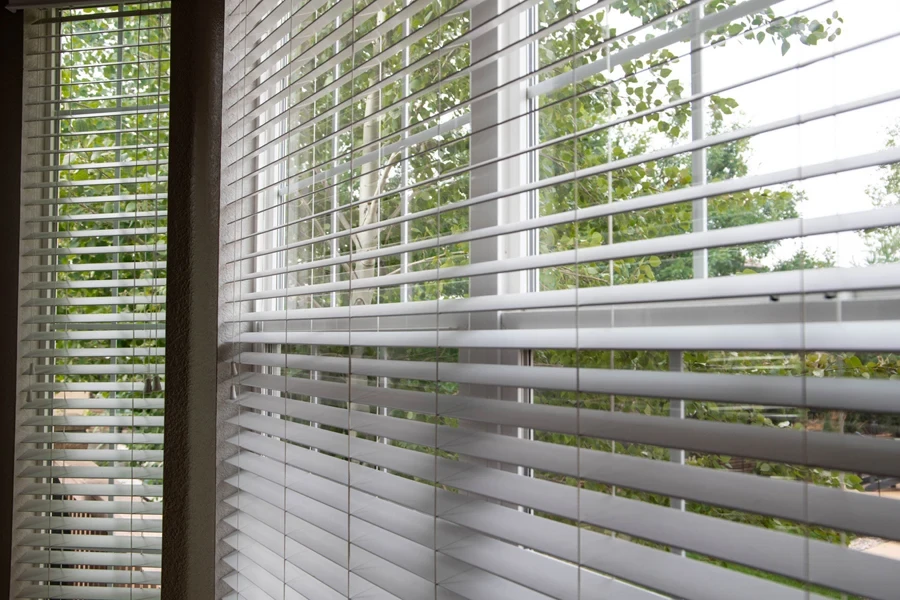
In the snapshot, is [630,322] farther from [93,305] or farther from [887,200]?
[93,305]

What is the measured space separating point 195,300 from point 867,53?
1903 millimetres

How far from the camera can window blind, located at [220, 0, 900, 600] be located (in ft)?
2.01

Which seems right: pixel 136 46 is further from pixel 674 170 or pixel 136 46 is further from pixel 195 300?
pixel 674 170

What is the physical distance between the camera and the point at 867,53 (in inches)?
26.5

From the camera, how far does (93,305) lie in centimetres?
243

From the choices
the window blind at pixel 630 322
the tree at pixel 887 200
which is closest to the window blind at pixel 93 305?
the window blind at pixel 630 322

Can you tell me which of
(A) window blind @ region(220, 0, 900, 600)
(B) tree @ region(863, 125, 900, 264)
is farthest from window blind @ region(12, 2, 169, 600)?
(B) tree @ region(863, 125, 900, 264)

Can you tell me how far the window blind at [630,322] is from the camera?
2.01 ft

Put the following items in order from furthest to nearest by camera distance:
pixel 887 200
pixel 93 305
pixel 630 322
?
pixel 93 305
pixel 630 322
pixel 887 200

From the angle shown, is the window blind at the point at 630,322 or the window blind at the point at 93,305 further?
the window blind at the point at 93,305

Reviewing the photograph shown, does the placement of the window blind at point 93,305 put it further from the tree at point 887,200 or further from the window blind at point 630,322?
the tree at point 887,200

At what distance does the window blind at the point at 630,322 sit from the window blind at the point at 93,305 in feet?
3.31

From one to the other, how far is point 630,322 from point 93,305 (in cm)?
216

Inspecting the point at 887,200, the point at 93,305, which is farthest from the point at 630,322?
the point at 93,305
